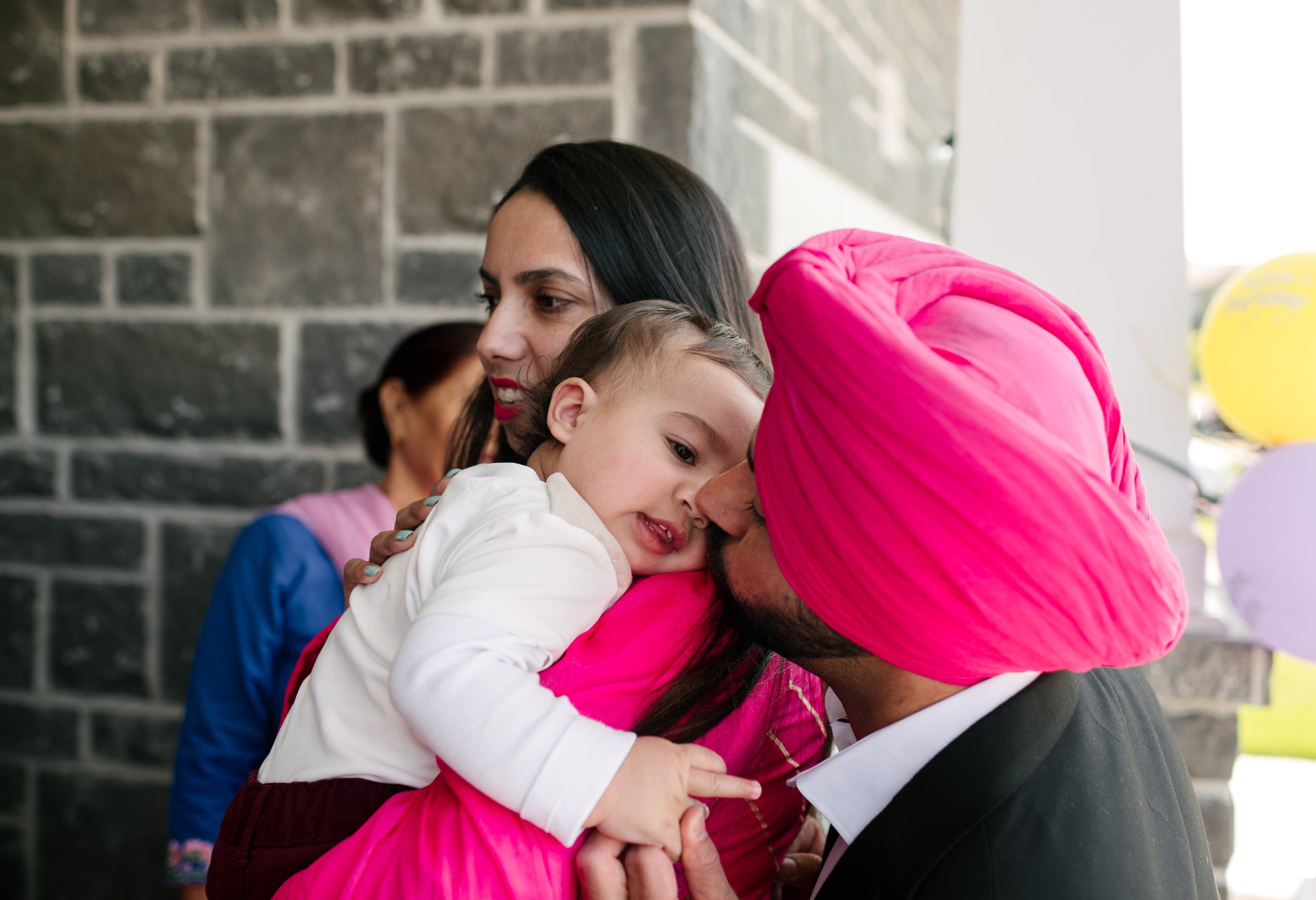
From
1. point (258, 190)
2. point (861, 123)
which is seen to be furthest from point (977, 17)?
point (258, 190)

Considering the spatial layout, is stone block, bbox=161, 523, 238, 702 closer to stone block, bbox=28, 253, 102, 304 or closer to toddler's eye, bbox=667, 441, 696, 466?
stone block, bbox=28, 253, 102, 304

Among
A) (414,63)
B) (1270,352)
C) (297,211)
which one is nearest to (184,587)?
(297,211)

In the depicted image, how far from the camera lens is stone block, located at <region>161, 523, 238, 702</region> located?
2.70 meters

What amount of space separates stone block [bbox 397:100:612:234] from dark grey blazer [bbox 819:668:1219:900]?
182 cm

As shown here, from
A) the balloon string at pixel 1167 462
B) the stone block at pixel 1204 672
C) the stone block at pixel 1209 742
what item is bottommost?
the stone block at pixel 1209 742

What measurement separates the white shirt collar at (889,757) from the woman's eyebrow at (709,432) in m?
0.39

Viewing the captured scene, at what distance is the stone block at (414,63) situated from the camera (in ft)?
7.95

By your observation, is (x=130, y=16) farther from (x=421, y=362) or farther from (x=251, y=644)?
(x=251, y=644)

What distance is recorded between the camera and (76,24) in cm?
270

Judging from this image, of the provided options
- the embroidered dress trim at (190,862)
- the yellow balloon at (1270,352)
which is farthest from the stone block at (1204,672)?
the embroidered dress trim at (190,862)

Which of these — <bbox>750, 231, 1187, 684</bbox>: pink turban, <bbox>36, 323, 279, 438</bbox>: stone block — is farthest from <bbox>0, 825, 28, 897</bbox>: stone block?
<bbox>750, 231, 1187, 684</bbox>: pink turban

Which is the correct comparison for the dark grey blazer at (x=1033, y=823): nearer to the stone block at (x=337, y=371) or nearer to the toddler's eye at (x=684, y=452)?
the toddler's eye at (x=684, y=452)

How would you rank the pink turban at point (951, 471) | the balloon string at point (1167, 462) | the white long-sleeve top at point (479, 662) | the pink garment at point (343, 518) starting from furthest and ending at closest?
1. the balloon string at point (1167, 462)
2. the pink garment at point (343, 518)
3. the white long-sleeve top at point (479, 662)
4. the pink turban at point (951, 471)

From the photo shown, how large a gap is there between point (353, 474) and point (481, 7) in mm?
1271
